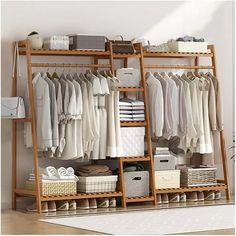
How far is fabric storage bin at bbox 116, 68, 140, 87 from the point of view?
8906mm

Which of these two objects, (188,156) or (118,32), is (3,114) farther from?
(188,156)

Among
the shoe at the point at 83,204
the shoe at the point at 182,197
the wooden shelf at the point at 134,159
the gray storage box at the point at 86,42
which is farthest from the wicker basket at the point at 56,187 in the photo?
the gray storage box at the point at 86,42

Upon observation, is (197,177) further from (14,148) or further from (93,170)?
(14,148)

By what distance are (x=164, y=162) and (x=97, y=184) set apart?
3.06ft

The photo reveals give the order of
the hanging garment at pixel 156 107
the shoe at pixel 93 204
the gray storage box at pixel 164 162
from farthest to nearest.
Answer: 1. the gray storage box at pixel 164 162
2. the hanging garment at pixel 156 107
3. the shoe at pixel 93 204

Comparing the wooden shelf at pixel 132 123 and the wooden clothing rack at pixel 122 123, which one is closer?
the wooden clothing rack at pixel 122 123

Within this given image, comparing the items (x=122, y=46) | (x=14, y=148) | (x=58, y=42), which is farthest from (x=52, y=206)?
(x=122, y=46)

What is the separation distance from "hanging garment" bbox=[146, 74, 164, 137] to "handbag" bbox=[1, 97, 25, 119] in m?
1.58

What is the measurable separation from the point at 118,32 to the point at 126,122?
1.20 m

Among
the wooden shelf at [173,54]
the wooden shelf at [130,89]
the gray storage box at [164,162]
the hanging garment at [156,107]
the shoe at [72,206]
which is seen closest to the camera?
the shoe at [72,206]

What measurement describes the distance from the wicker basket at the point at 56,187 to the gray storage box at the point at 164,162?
1.06 meters

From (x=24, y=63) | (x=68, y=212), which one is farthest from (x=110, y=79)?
(x=68, y=212)

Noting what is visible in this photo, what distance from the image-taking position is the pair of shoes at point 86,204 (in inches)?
337

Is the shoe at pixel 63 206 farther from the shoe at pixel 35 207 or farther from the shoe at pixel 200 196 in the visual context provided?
the shoe at pixel 200 196
